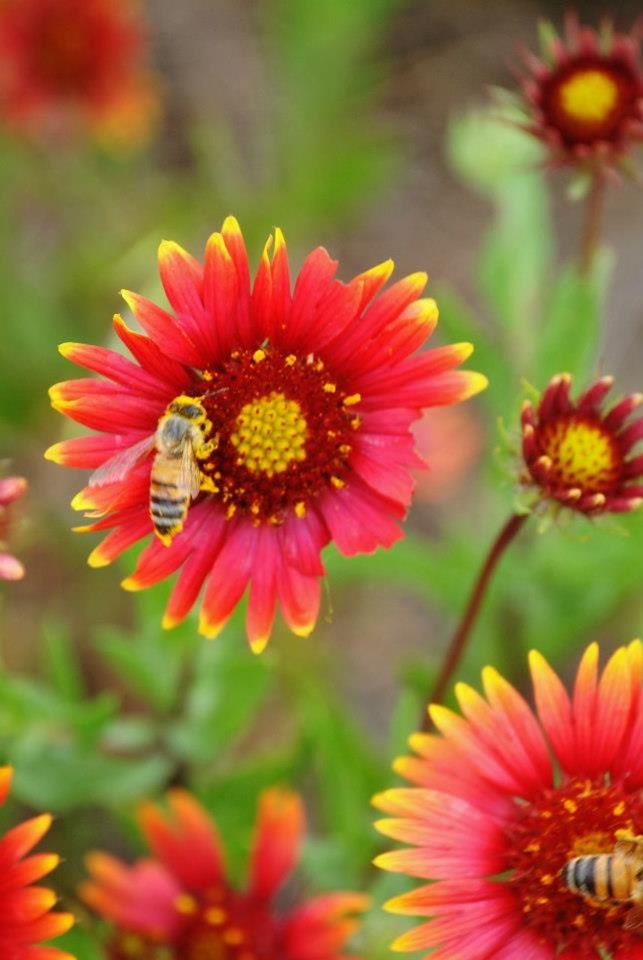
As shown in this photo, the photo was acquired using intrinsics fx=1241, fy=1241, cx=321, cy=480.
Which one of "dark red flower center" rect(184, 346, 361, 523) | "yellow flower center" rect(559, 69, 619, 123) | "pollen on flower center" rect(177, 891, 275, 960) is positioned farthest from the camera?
"pollen on flower center" rect(177, 891, 275, 960)

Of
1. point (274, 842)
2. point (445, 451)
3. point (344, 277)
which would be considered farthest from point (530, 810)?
point (344, 277)

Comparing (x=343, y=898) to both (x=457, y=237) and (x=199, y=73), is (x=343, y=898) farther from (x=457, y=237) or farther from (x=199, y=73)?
A: (x=199, y=73)

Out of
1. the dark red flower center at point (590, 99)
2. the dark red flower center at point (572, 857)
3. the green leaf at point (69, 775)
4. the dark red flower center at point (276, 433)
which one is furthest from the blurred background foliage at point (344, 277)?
the dark red flower center at point (572, 857)

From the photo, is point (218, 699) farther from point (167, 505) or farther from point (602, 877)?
point (602, 877)

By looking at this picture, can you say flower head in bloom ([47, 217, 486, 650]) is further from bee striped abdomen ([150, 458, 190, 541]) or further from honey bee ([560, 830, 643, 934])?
honey bee ([560, 830, 643, 934])

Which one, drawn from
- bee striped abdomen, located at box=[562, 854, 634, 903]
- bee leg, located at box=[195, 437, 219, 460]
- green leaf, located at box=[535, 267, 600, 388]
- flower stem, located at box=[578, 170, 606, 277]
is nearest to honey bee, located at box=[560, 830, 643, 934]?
bee striped abdomen, located at box=[562, 854, 634, 903]

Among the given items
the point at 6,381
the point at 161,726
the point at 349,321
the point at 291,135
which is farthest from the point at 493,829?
the point at 291,135

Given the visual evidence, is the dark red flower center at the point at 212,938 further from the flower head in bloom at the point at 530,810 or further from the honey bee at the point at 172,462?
the honey bee at the point at 172,462
